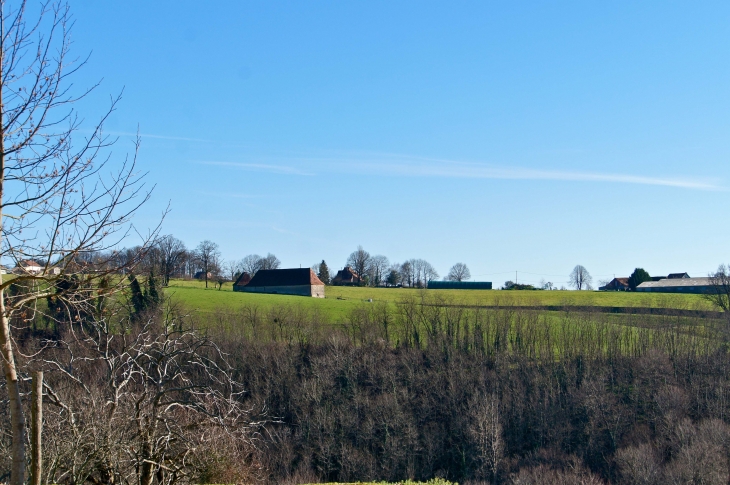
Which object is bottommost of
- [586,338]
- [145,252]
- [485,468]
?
[485,468]

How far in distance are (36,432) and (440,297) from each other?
67.1 m

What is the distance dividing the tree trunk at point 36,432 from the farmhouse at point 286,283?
75.0 metres

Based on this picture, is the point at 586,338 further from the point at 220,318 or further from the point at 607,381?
the point at 220,318

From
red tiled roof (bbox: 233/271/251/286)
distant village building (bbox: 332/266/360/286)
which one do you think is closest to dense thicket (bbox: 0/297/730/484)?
red tiled roof (bbox: 233/271/251/286)

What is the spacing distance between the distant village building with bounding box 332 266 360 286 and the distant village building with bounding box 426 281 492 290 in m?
13.4

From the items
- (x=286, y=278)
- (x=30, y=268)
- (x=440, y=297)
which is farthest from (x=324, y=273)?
(x=30, y=268)

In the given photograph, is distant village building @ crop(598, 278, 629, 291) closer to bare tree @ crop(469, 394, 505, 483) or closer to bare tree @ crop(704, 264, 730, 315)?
bare tree @ crop(704, 264, 730, 315)

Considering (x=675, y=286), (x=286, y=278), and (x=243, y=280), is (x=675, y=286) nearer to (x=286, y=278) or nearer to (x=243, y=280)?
(x=286, y=278)

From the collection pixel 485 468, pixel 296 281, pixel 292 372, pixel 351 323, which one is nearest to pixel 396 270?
pixel 296 281

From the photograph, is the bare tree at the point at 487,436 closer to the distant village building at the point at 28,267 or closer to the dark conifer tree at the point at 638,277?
the distant village building at the point at 28,267

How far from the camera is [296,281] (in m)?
83.6

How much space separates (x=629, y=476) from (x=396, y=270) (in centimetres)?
7043

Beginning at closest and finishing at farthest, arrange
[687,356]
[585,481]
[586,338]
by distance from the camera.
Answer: [585,481] → [687,356] → [586,338]

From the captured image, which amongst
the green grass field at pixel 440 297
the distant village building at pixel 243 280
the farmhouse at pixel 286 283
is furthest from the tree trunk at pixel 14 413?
the distant village building at pixel 243 280
